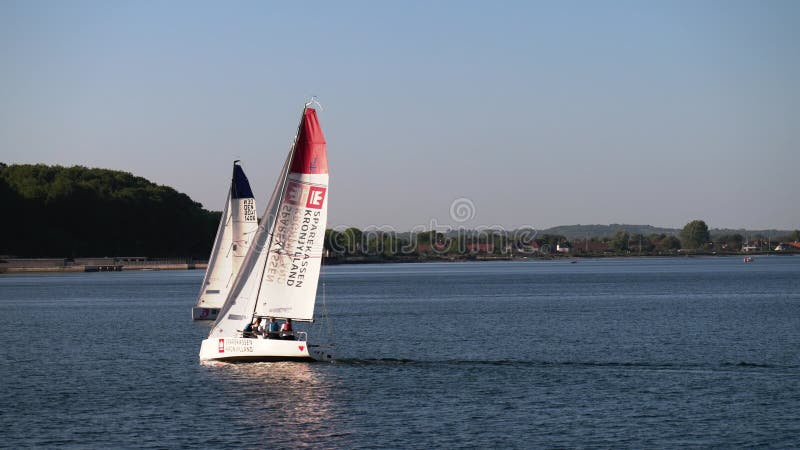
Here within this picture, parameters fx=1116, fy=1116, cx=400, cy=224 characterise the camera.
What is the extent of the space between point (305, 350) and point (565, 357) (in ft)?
51.3

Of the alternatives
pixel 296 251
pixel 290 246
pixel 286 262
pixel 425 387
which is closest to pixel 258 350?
pixel 286 262

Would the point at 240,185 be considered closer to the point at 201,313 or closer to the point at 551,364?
the point at 201,313

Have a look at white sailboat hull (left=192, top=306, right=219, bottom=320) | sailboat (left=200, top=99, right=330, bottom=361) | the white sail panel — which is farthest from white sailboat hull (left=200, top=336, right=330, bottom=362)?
white sailboat hull (left=192, top=306, right=219, bottom=320)

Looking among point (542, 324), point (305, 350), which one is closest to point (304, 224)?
point (305, 350)

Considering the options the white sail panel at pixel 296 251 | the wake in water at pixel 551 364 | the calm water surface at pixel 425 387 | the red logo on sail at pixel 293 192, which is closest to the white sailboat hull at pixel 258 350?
the calm water surface at pixel 425 387

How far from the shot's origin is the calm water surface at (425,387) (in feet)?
118

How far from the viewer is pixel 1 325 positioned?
84.1 metres

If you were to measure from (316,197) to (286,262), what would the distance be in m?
3.16

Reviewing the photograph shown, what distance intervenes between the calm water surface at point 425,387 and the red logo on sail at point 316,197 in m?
7.42

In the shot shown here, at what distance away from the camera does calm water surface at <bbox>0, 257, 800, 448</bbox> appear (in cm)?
3603

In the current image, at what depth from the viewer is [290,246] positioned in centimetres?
4759

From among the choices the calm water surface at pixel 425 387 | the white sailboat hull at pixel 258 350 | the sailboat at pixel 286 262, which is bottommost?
the calm water surface at pixel 425 387

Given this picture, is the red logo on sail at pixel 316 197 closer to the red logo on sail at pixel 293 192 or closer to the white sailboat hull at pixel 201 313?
the red logo on sail at pixel 293 192

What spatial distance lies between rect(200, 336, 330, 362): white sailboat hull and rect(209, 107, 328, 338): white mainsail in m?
0.68
